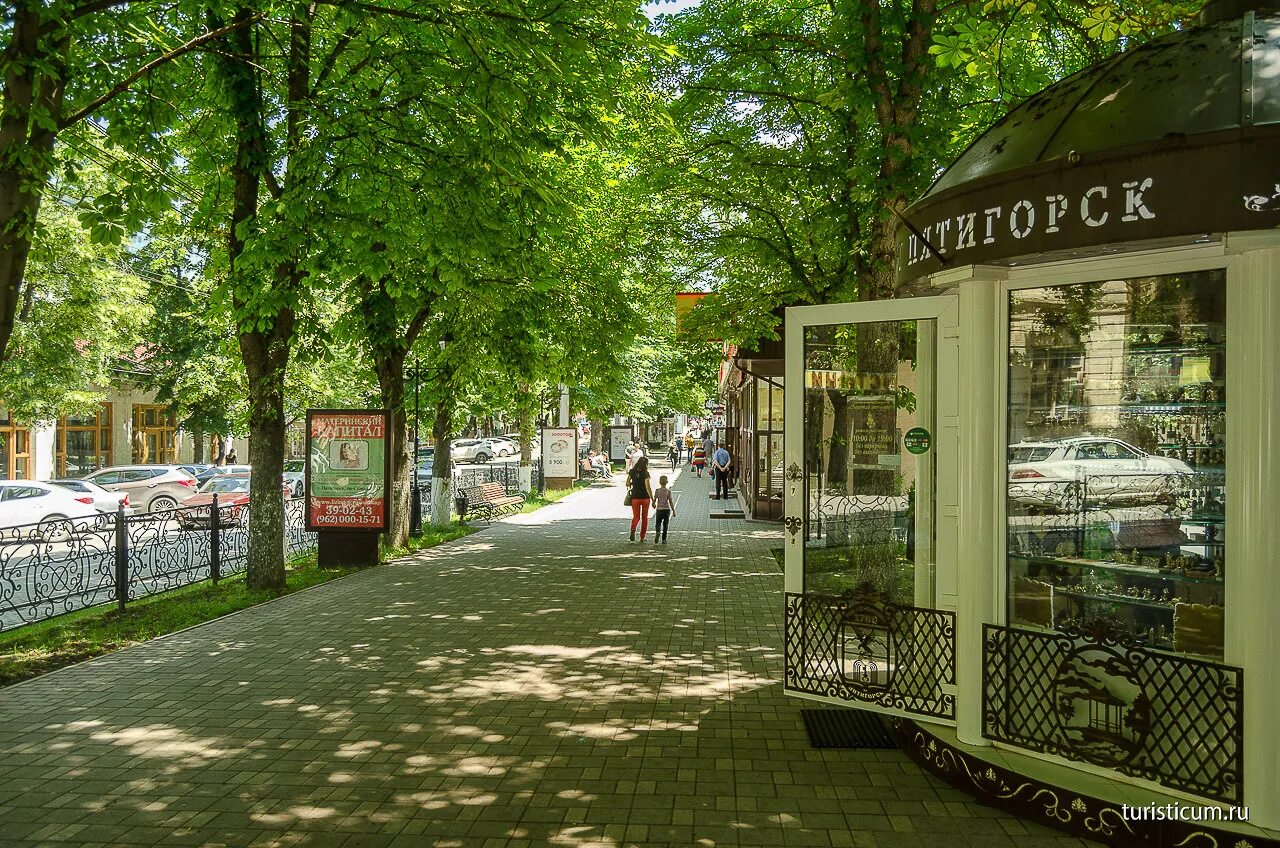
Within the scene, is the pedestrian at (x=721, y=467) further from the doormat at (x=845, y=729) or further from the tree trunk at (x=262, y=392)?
the doormat at (x=845, y=729)

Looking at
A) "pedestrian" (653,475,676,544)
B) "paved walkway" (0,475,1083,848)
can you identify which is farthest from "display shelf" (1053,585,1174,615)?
"pedestrian" (653,475,676,544)

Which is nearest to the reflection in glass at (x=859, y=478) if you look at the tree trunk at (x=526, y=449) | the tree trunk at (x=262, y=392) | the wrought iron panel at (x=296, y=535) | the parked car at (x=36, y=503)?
the tree trunk at (x=262, y=392)

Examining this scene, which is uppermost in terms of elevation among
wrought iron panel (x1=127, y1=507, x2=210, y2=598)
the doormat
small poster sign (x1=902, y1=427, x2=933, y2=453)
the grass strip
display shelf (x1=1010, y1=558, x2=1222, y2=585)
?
small poster sign (x1=902, y1=427, x2=933, y2=453)

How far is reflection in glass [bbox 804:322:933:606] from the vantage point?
6.06 metres

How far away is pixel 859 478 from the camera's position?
6.09 metres

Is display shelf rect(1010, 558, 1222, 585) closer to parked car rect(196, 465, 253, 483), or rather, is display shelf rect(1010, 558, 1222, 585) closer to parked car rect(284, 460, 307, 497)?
parked car rect(284, 460, 307, 497)

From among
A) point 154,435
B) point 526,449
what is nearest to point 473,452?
point 154,435

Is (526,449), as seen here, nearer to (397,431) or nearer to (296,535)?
(296,535)

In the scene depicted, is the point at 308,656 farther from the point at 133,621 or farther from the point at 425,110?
the point at 425,110

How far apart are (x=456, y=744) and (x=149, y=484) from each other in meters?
21.7

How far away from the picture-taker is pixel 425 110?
10211 mm

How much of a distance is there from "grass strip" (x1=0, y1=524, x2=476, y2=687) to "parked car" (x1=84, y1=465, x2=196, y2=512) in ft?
38.7

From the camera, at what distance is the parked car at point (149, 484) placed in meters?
23.5

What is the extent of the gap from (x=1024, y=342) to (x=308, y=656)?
700 cm
